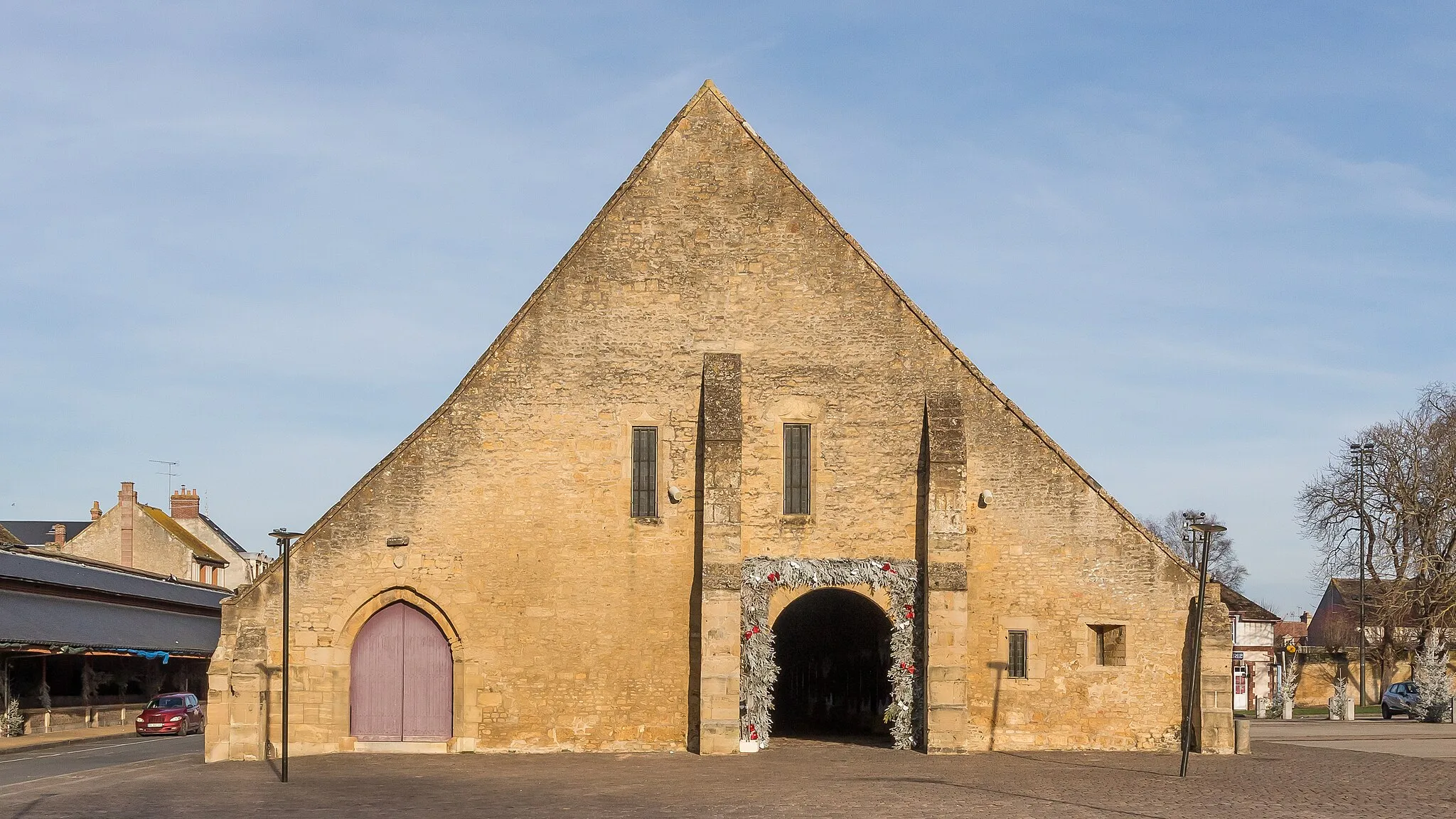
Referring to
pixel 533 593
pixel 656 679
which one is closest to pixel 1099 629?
pixel 656 679

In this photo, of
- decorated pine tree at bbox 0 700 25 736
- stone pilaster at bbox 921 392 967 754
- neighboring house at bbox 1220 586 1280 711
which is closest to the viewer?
stone pilaster at bbox 921 392 967 754

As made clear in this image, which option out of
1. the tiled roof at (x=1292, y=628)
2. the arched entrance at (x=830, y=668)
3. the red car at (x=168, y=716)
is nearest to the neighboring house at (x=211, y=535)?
the red car at (x=168, y=716)

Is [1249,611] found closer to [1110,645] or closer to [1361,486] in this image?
[1361,486]

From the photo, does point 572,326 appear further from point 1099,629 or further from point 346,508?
point 1099,629

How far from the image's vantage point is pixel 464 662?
83.9 ft

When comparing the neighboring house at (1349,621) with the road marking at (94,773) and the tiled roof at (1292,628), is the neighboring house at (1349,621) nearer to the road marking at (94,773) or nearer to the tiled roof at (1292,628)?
the tiled roof at (1292,628)

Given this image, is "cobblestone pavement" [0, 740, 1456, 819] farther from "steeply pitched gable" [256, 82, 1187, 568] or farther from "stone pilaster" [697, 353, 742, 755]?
"steeply pitched gable" [256, 82, 1187, 568]

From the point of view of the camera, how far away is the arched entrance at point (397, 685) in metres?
25.7

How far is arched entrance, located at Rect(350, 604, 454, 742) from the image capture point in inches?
1012

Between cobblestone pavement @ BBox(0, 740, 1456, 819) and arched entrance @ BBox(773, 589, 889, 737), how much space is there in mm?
4529

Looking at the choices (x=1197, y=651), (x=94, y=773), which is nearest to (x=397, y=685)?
(x=94, y=773)

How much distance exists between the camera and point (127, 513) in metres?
65.3

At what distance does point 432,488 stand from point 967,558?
968 cm

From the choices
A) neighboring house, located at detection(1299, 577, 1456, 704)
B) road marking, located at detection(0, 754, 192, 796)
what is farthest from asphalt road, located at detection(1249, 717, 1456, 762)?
road marking, located at detection(0, 754, 192, 796)
